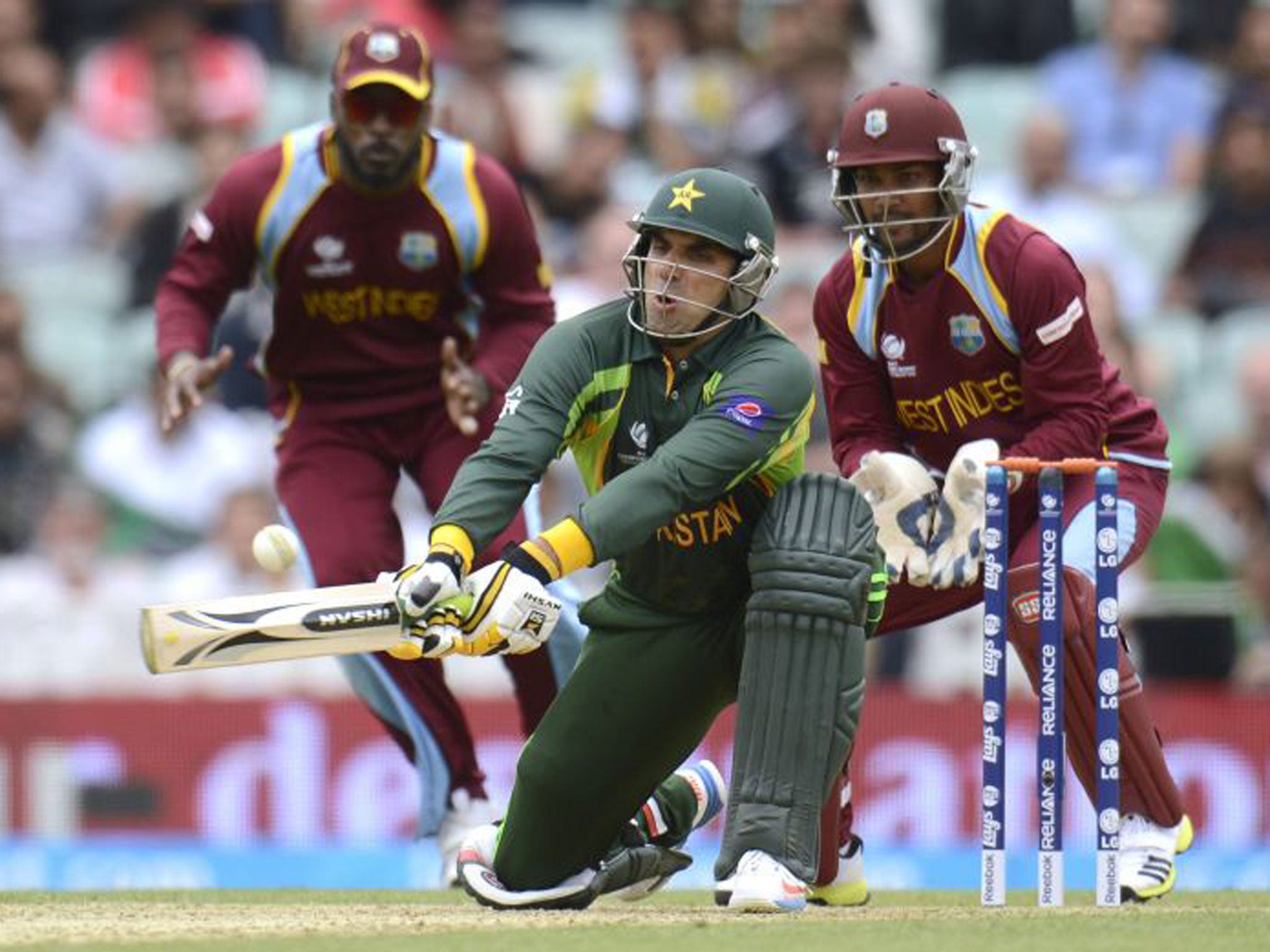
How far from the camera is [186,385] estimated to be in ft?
22.7

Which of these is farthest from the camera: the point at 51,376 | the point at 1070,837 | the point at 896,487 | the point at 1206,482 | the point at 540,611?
the point at 51,376

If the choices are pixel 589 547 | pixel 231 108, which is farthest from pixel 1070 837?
pixel 231 108

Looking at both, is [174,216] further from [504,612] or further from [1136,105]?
[504,612]

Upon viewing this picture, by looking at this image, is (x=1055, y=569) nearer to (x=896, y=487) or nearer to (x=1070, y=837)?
(x=896, y=487)

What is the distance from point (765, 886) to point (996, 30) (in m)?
8.06

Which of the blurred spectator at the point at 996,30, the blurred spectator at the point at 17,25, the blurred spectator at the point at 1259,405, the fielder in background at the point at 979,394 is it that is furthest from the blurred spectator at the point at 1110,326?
the blurred spectator at the point at 17,25

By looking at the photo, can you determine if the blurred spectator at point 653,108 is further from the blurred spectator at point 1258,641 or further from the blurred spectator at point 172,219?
the blurred spectator at point 1258,641

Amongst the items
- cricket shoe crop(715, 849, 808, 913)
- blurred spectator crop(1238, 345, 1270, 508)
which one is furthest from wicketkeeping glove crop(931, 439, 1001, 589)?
blurred spectator crop(1238, 345, 1270, 508)

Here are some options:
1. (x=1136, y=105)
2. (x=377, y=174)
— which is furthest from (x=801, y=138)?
(x=377, y=174)

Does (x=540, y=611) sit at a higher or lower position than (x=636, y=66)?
lower

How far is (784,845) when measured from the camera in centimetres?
543

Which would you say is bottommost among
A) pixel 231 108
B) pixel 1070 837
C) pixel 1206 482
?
pixel 1070 837

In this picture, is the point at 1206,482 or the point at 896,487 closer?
the point at 896,487

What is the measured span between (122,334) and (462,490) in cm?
684
